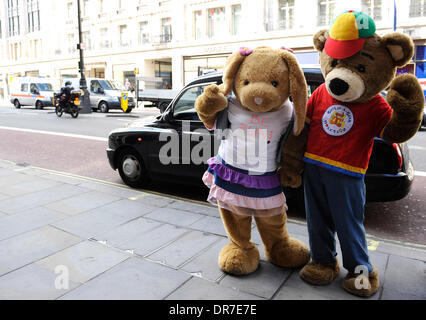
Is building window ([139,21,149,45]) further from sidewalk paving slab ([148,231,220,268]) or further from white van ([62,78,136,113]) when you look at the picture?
sidewalk paving slab ([148,231,220,268])

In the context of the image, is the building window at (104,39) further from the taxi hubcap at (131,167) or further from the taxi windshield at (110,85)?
the taxi hubcap at (131,167)

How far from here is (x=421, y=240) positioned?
12.6 ft

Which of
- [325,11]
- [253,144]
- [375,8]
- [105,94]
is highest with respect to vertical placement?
[325,11]

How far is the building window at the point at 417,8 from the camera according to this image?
21047 mm

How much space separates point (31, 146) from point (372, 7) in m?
21.0

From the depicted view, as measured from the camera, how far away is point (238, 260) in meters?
2.97

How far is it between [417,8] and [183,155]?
854 inches

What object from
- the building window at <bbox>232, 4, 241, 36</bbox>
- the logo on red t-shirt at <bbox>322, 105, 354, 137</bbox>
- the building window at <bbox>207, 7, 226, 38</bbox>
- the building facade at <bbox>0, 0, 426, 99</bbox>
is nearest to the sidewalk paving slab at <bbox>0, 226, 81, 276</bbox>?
the logo on red t-shirt at <bbox>322, 105, 354, 137</bbox>

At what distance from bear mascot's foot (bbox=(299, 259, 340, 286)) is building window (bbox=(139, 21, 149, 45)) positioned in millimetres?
33424

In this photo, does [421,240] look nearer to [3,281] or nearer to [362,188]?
[362,188]

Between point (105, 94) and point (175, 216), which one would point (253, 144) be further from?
point (105, 94)

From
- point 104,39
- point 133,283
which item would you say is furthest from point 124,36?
point 133,283

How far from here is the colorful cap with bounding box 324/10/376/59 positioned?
7.88 ft
